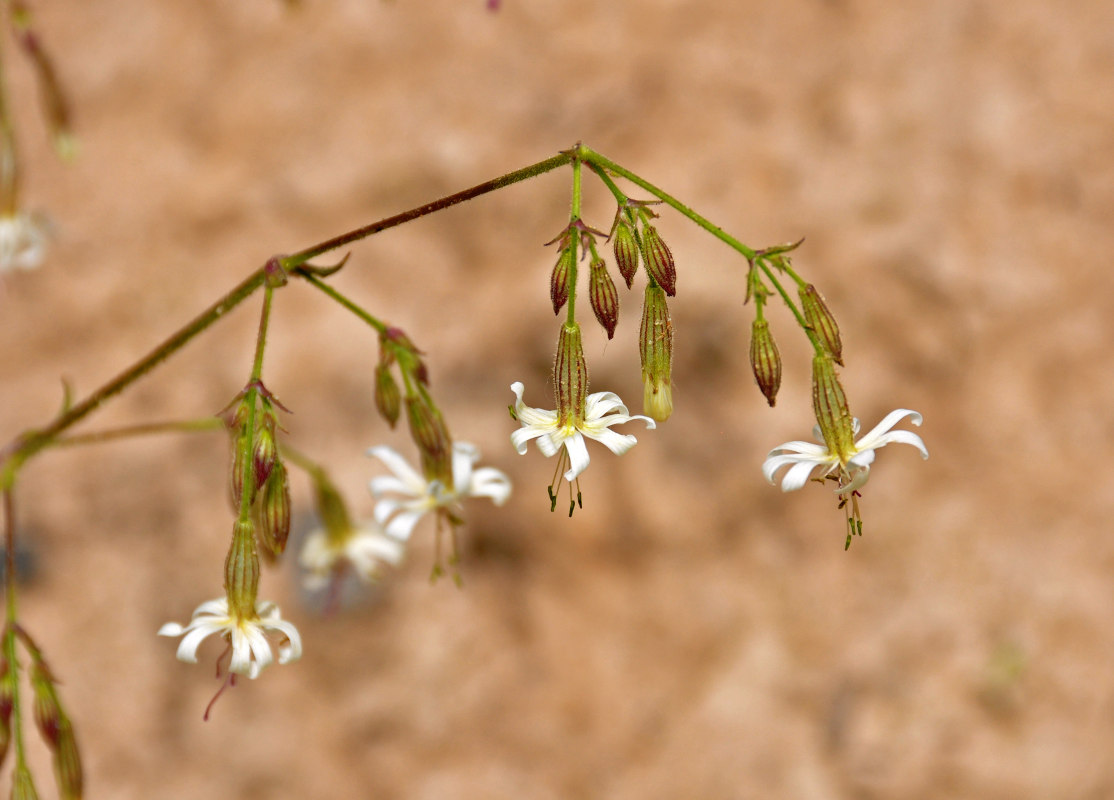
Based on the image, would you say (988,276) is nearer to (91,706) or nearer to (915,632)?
(915,632)

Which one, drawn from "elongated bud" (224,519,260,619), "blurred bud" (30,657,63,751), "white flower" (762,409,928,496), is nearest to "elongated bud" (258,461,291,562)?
"elongated bud" (224,519,260,619)

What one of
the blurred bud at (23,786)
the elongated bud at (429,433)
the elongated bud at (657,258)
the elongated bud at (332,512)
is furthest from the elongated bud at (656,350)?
the blurred bud at (23,786)

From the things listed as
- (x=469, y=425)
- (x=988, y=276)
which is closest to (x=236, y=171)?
(x=469, y=425)

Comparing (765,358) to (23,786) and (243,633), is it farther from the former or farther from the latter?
(23,786)

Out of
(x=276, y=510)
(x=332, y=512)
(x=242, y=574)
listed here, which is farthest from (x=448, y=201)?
(x=332, y=512)

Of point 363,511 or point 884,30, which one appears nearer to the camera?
point 363,511

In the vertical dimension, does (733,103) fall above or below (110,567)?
above
